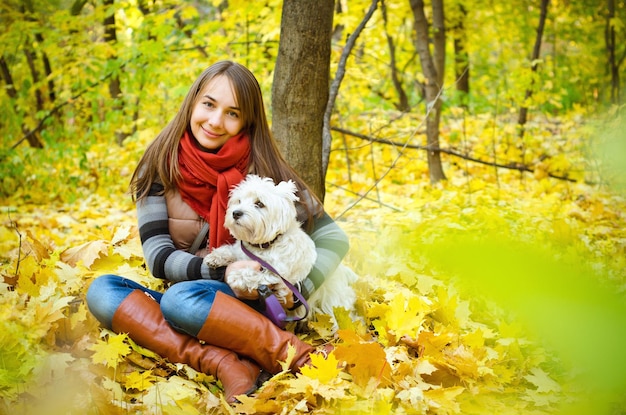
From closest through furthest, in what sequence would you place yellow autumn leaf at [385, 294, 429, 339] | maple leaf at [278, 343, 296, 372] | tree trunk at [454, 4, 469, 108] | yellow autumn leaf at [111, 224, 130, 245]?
maple leaf at [278, 343, 296, 372] → yellow autumn leaf at [385, 294, 429, 339] → yellow autumn leaf at [111, 224, 130, 245] → tree trunk at [454, 4, 469, 108]

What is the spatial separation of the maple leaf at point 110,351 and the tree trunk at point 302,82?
158 cm

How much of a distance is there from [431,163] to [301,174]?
3814mm

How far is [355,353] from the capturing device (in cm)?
193

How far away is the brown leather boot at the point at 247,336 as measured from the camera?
206 cm

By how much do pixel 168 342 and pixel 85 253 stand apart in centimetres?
115

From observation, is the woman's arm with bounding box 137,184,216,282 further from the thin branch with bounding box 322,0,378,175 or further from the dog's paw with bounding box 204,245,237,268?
the thin branch with bounding box 322,0,378,175

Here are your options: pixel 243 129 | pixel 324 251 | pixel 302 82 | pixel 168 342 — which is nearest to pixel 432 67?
pixel 302 82

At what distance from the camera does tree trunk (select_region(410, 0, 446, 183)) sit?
6211 mm

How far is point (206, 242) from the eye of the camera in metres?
2.47

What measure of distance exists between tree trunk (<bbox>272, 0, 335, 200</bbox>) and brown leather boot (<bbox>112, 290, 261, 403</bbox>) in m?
1.37

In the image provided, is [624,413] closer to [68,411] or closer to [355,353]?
[355,353]

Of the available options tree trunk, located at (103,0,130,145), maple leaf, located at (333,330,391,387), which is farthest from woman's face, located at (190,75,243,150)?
tree trunk, located at (103,0,130,145)

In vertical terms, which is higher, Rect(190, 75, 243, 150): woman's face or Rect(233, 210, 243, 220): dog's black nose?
Rect(190, 75, 243, 150): woman's face

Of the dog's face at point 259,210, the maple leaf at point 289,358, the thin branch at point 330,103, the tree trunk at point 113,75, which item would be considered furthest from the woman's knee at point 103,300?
the tree trunk at point 113,75
